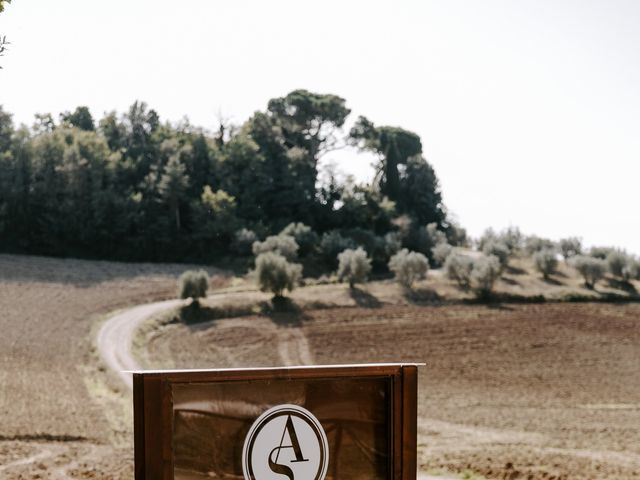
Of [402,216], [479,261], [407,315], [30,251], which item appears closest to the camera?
[407,315]

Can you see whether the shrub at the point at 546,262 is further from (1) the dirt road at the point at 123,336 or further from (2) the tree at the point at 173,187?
(2) the tree at the point at 173,187

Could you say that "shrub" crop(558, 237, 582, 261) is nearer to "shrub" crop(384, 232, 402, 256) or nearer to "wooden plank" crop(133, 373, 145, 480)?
"shrub" crop(384, 232, 402, 256)

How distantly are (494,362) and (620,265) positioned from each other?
23.7 metres

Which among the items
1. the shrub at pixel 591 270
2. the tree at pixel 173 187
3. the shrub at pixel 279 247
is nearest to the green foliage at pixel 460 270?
the shrub at pixel 591 270

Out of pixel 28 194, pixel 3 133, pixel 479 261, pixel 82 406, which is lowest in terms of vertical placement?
pixel 82 406

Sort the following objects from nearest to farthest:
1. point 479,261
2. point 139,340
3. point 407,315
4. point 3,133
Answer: point 139,340, point 407,315, point 479,261, point 3,133

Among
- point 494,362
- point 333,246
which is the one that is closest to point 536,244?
point 333,246

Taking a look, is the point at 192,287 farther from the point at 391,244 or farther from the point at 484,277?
the point at 391,244

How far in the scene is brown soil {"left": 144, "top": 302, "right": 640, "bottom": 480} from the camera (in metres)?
17.2

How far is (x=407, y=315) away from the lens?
133 ft

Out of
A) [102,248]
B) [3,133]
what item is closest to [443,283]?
→ [102,248]

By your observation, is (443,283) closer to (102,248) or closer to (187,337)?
(187,337)

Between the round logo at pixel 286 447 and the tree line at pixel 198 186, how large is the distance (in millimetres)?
49780

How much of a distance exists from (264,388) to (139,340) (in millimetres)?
31257
